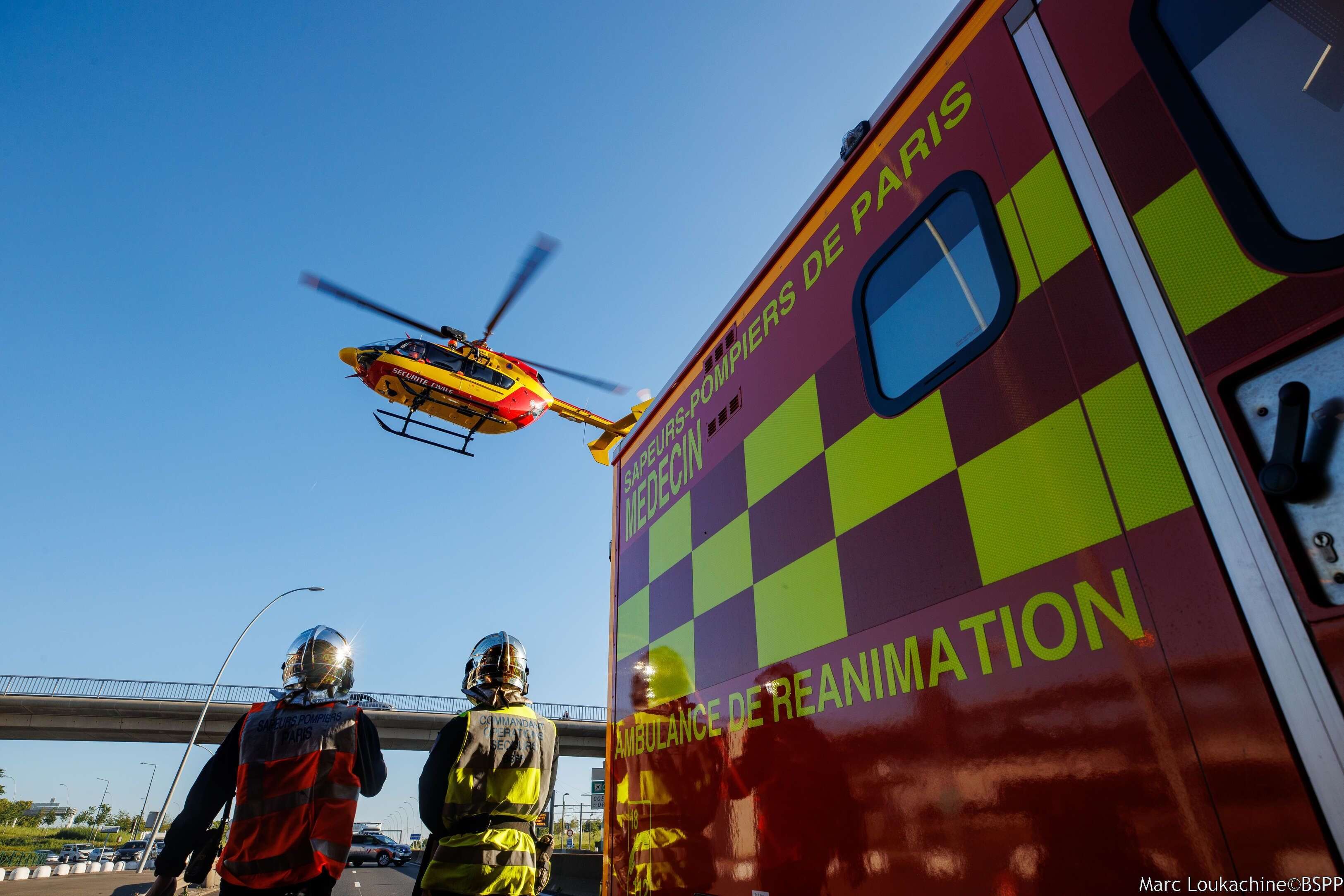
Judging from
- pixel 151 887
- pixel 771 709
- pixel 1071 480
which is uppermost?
pixel 1071 480

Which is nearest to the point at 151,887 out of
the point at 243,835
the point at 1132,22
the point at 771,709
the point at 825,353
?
the point at 243,835

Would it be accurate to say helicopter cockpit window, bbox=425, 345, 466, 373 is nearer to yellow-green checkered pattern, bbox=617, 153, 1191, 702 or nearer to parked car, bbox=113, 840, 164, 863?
yellow-green checkered pattern, bbox=617, 153, 1191, 702

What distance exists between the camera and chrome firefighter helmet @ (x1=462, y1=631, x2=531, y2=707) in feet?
8.79

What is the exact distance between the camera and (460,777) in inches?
93.3

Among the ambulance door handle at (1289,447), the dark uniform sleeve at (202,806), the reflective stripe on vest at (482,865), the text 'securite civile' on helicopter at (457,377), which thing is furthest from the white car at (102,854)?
the ambulance door handle at (1289,447)

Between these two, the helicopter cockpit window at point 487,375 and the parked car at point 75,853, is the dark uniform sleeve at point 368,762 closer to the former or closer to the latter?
the helicopter cockpit window at point 487,375

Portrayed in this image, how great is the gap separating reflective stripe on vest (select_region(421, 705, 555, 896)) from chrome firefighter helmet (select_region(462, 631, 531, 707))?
4.0 inches

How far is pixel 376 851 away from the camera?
2652 centimetres

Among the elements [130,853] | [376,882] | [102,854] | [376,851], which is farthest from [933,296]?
[102,854]

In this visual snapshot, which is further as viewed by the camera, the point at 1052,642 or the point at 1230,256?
the point at 1052,642

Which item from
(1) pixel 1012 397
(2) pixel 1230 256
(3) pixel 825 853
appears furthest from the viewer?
(3) pixel 825 853

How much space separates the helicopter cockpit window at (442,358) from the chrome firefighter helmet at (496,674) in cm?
1251

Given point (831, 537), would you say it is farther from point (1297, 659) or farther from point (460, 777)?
point (460, 777)

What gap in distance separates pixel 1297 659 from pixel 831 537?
1.04m
